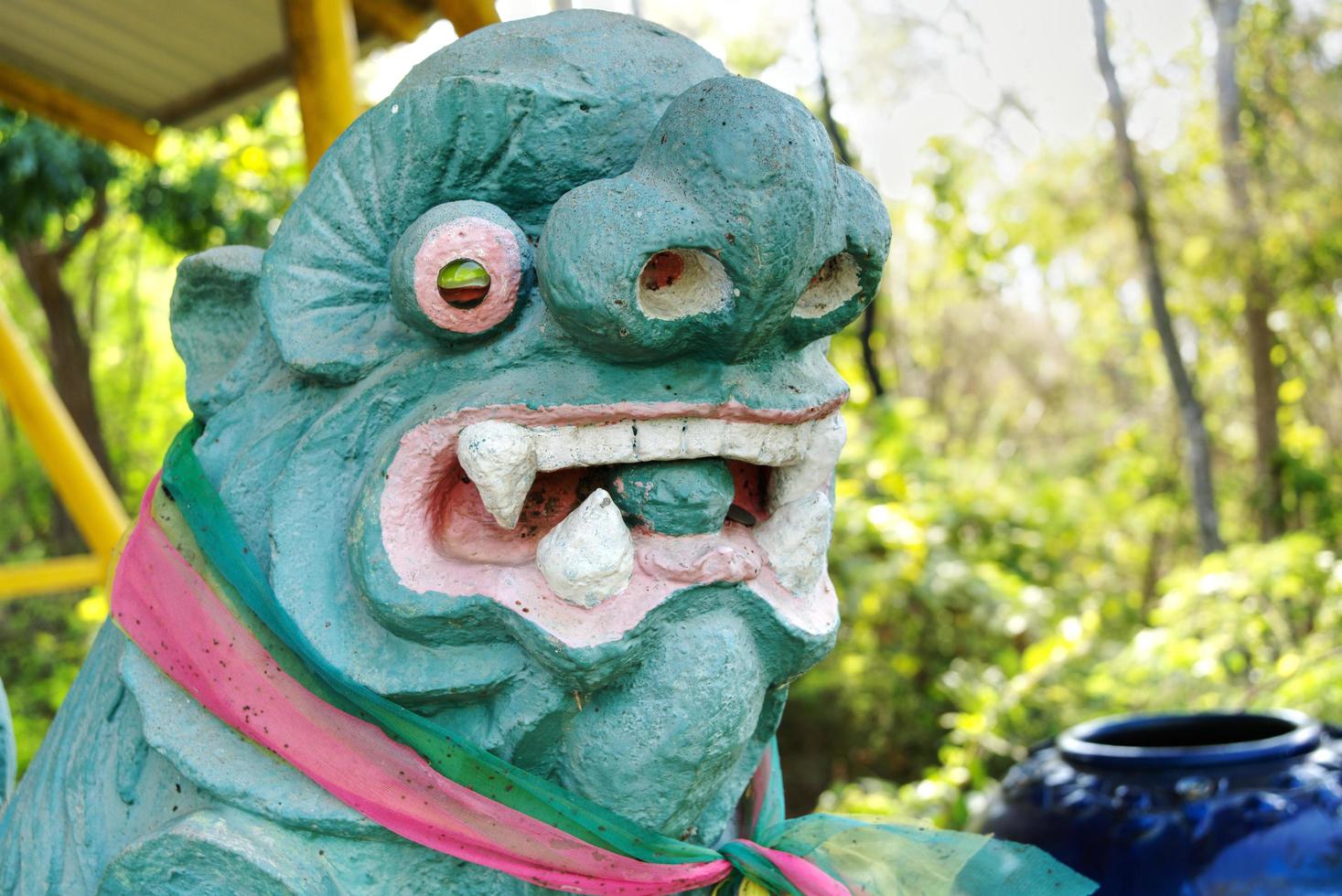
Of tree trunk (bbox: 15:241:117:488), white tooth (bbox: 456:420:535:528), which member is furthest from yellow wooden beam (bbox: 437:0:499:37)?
tree trunk (bbox: 15:241:117:488)

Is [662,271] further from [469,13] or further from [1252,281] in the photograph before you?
[1252,281]

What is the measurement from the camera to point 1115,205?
6.34 metres

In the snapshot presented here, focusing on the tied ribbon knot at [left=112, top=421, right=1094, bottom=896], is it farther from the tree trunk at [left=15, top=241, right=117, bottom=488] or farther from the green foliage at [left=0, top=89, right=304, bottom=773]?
the tree trunk at [left=15, top=241, right=117, bottom=488]

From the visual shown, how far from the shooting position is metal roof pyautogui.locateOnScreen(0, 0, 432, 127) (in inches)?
93.4

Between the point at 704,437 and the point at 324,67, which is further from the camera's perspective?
the point at 324,67

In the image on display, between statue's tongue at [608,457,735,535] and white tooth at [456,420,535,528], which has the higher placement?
white tooth at [456,420,535,528]

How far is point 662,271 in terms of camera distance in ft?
2.83

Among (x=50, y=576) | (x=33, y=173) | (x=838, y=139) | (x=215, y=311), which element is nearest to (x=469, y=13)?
(x=215, y=311)

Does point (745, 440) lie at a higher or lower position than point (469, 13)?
lower

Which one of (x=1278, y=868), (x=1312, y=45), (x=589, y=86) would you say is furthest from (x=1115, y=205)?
(x=589, y=86)

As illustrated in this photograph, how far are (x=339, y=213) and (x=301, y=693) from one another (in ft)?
1.17

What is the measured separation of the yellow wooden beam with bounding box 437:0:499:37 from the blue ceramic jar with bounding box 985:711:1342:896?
1445 millimetres

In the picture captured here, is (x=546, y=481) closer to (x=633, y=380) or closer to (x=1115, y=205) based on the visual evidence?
(x=633, y=380)

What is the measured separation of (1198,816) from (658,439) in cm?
104
